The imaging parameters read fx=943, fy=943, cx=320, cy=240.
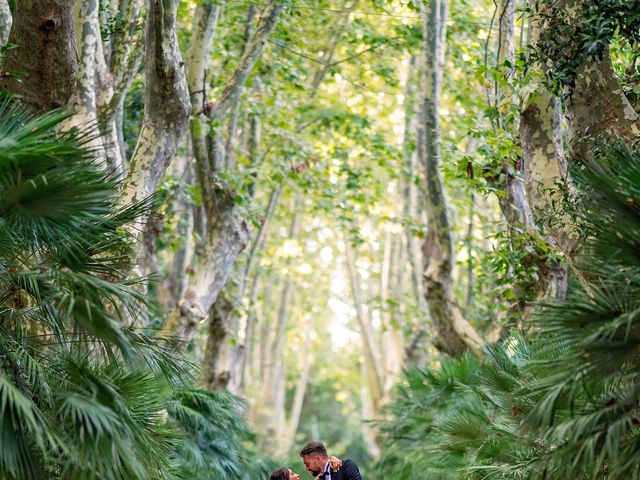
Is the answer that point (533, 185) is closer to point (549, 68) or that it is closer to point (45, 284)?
point (549, 68)

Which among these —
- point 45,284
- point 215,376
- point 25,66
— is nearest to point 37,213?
point 45,284

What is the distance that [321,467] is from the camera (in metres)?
7.62

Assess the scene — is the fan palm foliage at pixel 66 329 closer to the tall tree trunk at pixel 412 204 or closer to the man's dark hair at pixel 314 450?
the man's dark hair at pixel 314 450

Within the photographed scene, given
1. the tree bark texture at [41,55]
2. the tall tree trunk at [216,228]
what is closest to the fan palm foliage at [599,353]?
the tree bark texture at [41,55]

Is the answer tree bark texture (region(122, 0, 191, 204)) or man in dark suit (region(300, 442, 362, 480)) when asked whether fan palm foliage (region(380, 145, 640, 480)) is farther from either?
tree bark texture (region(122, 0, 191, 204))

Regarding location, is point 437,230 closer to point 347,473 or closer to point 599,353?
point 347,473

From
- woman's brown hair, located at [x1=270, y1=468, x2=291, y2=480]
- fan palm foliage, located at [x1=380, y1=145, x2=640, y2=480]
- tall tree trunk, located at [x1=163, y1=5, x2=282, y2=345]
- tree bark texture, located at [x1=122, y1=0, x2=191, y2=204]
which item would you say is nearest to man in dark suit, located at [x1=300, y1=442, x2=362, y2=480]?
woman's brown hair, located at [x1=270, y1=468, x2=291, y2=480]

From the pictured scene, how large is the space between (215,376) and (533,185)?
8.99 metres

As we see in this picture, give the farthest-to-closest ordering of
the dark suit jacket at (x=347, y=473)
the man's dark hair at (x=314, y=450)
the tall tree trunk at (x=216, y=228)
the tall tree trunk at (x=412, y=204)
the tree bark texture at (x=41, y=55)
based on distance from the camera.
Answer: the tall tree trunk at (x=412, y=204) → the tall tree trunk at (x=216, y=228) → the tree bark texture at (x=41, y=55) → the dark suit jacket at (x=347, y=473) → the man's dark hair at (x=314, y=450)

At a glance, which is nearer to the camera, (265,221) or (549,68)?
(549,68)

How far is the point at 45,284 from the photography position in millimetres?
6504

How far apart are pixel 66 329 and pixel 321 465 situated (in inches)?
90.8

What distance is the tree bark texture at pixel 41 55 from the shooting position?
791cm

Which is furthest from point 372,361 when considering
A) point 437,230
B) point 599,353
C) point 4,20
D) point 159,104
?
point 599,353
